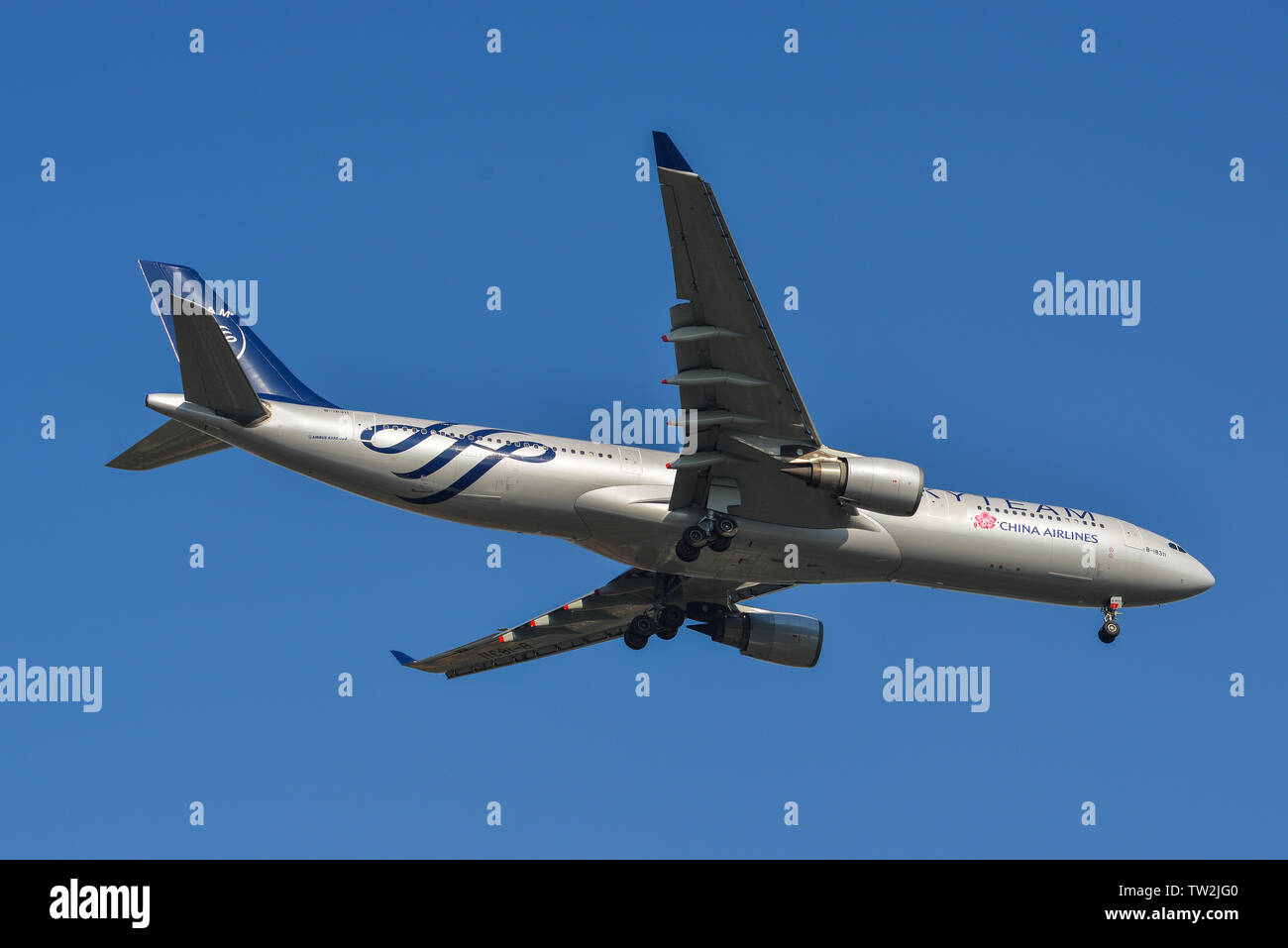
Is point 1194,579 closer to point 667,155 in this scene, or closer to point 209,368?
point 667,155

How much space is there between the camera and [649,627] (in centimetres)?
3541

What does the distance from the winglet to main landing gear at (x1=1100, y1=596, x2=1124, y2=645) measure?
17.3 meters

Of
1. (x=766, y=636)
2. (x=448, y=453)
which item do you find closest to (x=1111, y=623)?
(x=766, y=636)

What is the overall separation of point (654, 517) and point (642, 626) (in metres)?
5.03

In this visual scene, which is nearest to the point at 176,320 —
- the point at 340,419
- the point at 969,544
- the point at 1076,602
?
the point at 340,419

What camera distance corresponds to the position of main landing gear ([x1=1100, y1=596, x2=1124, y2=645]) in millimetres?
34938

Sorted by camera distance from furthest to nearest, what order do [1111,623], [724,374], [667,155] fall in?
[1111,623]
[724,374]
[667,155]

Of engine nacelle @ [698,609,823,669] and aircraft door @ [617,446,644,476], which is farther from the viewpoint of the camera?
engine nacelle @ [698,609,823,669]

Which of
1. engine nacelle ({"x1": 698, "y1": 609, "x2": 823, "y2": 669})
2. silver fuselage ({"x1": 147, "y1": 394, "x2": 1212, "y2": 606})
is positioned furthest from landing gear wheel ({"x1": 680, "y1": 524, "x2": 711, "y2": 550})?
engine nacelle ({"x1": 698, "y1": 609, "x2": 823, "y2": 669})

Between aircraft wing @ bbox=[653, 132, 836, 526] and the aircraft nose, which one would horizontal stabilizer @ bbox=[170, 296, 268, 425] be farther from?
the aircraft nose

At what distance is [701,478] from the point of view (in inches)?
1230

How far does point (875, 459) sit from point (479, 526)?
29.6 ft

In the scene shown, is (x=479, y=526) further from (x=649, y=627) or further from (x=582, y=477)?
(x=649, y=627)
